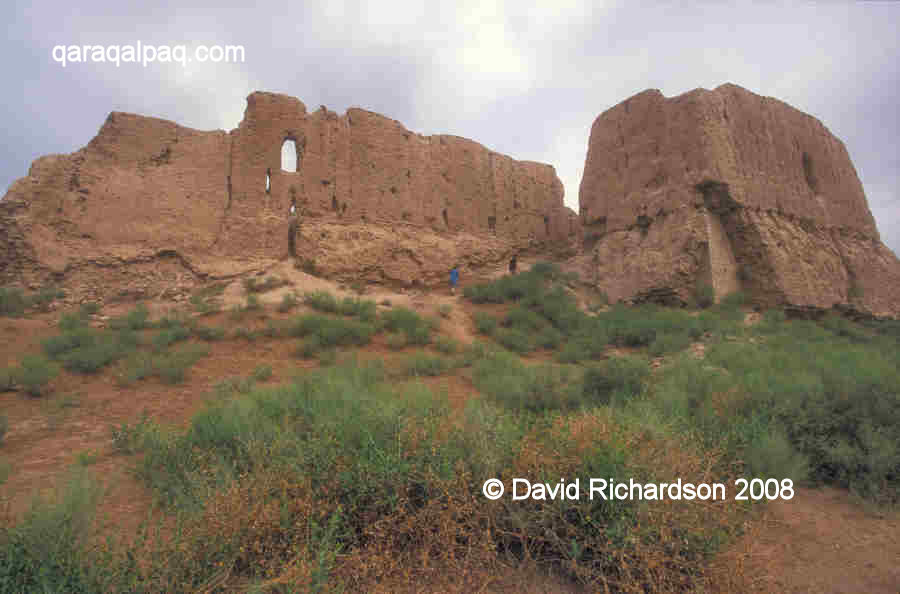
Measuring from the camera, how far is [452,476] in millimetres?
2062

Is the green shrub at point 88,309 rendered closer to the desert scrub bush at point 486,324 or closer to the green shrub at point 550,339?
the desert scrub bush at point 486,324

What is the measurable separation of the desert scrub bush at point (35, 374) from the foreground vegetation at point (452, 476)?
2249 mm

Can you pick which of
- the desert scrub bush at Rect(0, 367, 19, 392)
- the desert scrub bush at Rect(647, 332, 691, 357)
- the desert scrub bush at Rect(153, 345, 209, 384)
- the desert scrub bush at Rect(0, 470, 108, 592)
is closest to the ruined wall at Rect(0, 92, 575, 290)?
the desert scrub bush at Rect(153, 345, 209, 384)

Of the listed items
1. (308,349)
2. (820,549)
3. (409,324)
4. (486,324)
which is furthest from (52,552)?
(486,324)

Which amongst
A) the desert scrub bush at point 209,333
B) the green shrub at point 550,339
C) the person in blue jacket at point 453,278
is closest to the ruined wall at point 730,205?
the green shrub at point 550,339

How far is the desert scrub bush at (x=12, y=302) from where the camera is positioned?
24.2 ft

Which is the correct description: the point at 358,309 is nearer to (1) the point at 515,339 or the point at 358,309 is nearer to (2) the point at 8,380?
(1) the point at 515,339

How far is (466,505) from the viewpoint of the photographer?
1.95 metres

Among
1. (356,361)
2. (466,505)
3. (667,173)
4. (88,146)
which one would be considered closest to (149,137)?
(88,146)

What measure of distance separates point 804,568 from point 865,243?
13.4m

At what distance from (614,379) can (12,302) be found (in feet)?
32.7

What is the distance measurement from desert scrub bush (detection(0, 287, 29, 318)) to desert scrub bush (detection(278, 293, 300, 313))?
429cm

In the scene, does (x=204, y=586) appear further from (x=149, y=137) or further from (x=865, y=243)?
(x=865, y=243)

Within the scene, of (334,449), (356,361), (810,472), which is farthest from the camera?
(356,361)
